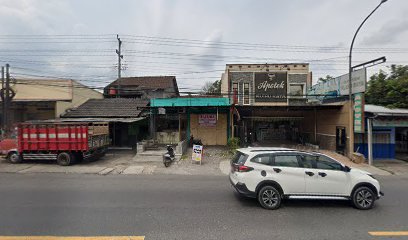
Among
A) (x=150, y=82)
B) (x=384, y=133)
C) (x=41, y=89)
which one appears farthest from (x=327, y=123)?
(x=41, y=89)

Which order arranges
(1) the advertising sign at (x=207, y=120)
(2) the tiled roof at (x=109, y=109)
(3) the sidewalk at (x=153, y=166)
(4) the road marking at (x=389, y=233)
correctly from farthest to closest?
(2) the tiled roof at (x=109, y=109), (1) the advertising sign at (x=207, y=120), (3) the sidewalk at (x=153, y=166), (4) the road marking at (x=389, y=233)

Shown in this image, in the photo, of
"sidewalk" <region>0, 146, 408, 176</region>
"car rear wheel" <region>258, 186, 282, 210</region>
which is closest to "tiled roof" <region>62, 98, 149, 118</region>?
"sidewalk" <region>0, 146, 408, 176</region>

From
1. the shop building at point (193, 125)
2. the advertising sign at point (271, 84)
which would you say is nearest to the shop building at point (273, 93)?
the advertising sign at point (271, 84)

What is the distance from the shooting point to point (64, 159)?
46.8 ft

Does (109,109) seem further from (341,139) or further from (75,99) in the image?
(341,139)

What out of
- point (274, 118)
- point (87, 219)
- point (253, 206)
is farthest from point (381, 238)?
point (274, 118)

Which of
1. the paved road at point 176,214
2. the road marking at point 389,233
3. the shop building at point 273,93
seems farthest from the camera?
the shop building at point 273,93

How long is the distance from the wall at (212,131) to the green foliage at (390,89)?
12.8 metres

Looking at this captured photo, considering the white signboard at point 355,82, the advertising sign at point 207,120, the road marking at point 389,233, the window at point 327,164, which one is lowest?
the road marking at point 389,233

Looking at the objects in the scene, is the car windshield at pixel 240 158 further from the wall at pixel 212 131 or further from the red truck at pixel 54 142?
the wall at pixel 212 131

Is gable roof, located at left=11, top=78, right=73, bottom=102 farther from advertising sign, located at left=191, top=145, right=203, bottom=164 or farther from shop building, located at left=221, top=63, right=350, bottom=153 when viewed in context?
advertising sign, located at left=191, top=145, right=203, bottom=164

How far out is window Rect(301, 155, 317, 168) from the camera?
7.21m

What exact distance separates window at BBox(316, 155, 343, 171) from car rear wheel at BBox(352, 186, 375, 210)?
761mm

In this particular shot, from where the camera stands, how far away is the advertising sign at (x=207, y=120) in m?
21.1
